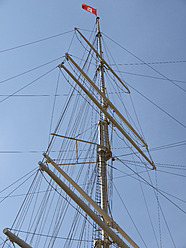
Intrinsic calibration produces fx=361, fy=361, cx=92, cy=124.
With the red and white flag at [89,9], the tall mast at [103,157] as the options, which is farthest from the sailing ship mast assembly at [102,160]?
the red and white flag at [89,9]

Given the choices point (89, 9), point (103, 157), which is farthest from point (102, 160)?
point (89, 9)

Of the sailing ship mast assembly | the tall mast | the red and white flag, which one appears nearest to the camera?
the sailing ship mast assembly

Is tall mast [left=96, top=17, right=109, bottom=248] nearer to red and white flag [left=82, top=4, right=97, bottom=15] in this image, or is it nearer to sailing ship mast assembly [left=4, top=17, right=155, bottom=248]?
sailing ship mast assembly [left=4, top=17, right=155, bottom=248]

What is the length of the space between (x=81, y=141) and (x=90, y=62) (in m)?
5.82

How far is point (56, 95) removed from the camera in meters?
17.9

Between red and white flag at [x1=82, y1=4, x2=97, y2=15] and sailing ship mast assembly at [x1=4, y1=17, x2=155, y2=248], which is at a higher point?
red and white flag at [x1=82, y1=4, x2=97, y2=15]

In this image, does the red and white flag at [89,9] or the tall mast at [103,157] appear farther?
the red and white flag at [89,9]

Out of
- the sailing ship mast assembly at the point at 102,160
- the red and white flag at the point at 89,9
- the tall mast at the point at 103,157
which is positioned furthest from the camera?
the red and white flag at the point at 89,9

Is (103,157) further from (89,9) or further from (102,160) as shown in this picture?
(89,9)

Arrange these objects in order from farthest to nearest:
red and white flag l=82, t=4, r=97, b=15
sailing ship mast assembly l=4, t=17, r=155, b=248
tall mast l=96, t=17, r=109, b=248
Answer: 1. red and white flag l=82, t=4, r=97, b=15
2. tall mast l=96, t=17, r=109, b=248
3. sailing ship mast assembly l=4, t=17, r=155, b=248

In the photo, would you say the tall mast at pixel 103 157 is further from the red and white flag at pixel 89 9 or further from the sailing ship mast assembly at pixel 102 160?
the red and white flag at pixel 89 9

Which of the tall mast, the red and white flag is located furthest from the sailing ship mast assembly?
the red and white flag

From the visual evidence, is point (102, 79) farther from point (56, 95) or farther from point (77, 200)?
point (77, 200)

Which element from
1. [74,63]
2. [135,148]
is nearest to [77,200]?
[135,148]
